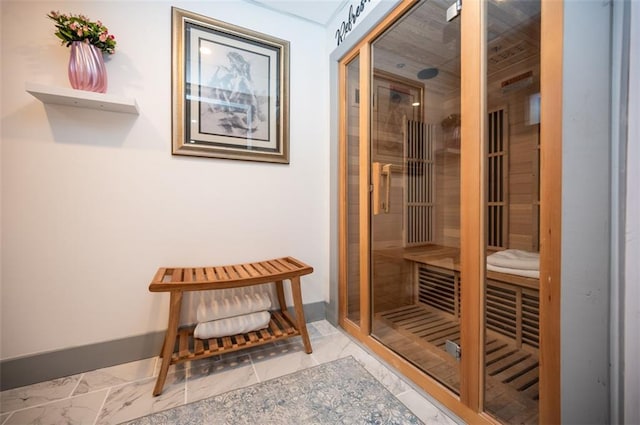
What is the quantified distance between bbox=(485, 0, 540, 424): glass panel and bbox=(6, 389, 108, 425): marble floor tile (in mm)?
1681

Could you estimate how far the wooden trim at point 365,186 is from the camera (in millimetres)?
1607

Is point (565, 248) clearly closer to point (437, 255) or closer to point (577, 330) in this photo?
point (577, 330)

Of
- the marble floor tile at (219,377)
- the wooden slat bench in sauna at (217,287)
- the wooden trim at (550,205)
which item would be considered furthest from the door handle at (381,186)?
the marble floor tile at (219,377)

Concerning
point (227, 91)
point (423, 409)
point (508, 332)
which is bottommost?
point (423, 409)

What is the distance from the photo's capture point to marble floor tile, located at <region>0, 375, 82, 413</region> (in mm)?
1135

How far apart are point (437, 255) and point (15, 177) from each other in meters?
2.28

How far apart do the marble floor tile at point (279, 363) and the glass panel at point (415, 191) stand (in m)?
0.48

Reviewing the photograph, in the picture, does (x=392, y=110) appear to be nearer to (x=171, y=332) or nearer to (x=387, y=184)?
(x=387, y=184)

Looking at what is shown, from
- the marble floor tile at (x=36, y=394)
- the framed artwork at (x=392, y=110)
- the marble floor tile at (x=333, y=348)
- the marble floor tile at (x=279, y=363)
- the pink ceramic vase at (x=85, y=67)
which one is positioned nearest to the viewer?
the marble floor tile at (x=36, y=394)

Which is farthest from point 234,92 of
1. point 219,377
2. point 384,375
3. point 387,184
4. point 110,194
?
point 384,375

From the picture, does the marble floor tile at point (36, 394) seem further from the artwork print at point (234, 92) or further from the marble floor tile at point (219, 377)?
the artwork print at point (234, 92)

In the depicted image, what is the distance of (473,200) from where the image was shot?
3.36ft

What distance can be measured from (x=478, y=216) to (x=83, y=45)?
200cm

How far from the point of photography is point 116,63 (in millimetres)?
1403
